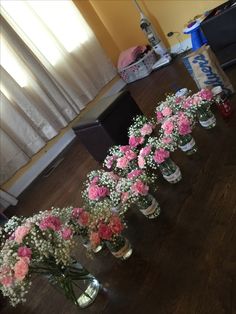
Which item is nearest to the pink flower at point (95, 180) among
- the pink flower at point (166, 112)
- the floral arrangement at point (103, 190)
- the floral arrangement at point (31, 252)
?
the floral arrangement at point (103, 190)

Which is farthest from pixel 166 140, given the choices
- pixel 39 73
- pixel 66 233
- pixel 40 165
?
pixel 39 73

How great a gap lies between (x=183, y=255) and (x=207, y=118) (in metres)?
1.00

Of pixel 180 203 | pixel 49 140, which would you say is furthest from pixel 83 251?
pixel 49 140

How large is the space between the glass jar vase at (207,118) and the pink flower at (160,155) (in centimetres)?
53

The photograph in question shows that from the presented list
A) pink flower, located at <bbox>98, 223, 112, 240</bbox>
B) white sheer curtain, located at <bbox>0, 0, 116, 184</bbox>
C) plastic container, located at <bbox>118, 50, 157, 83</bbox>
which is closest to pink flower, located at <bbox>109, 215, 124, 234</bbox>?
pink flower, located at <bbox>98, 223, 112, 240</bbox>

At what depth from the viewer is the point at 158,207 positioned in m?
1.69

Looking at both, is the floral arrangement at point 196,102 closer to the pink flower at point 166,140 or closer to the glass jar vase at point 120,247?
the pink flower at point 166,140

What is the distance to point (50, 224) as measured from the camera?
118cm

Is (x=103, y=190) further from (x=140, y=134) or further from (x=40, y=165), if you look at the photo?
(x=40, y=165)

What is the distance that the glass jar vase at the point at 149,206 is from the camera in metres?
1.63

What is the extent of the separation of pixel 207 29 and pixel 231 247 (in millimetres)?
2222

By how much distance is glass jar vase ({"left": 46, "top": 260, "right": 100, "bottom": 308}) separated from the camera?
4.07ft

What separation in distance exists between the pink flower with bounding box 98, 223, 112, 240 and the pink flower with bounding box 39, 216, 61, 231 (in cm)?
20

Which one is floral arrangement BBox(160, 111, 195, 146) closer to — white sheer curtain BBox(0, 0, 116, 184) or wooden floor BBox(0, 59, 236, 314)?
wooden floor BBox(0, 59, 236, 314)
